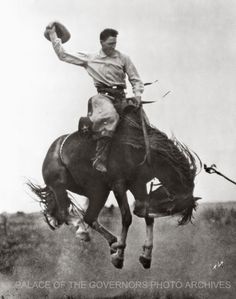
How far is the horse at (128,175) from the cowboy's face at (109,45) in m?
0.44

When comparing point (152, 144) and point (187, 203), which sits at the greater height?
point (152, 144)

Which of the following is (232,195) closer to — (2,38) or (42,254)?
(42,254)

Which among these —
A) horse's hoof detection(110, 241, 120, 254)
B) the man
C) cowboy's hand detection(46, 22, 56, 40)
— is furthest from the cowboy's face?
horse's hoof detection(110, 241, 120, 254)

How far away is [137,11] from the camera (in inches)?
246

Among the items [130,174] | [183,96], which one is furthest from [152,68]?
[130,174]

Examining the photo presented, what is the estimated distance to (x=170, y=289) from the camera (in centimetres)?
576

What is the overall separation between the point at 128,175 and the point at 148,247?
1.77 feet

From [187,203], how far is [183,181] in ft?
0.52

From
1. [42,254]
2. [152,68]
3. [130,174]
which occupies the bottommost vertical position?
[42,254]

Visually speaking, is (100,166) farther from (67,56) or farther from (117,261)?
(67,56)

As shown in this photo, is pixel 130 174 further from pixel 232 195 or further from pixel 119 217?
pixel 232 195

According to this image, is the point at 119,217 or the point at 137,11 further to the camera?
the point at 137,11

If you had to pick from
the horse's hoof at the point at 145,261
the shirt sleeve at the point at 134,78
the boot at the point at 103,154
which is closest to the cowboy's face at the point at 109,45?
the shirt sleeve at the point at 134,78

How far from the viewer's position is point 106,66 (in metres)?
5.83
